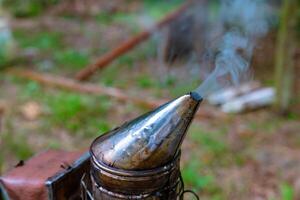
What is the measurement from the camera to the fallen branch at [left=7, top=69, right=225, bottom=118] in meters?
5.60

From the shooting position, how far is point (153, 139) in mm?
1867

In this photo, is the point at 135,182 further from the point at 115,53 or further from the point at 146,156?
the point at 115,53

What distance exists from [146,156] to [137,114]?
372 cm

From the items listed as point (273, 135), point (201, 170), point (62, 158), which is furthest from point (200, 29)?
point (62, 158)

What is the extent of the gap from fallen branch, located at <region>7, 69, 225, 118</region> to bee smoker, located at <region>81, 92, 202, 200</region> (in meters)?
3.63

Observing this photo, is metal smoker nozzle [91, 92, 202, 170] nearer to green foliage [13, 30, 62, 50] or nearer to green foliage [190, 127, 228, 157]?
green foliage [190, 127, 228, 157]

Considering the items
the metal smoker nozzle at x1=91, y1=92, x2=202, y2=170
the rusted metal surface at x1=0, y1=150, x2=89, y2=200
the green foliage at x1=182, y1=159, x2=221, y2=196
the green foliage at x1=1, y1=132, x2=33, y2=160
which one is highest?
the metal smoker nozzle at x1=91, y1=92, x2=202, y2=170

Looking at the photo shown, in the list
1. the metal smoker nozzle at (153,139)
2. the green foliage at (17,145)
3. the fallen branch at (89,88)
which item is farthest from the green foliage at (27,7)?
the metal smoker nozzle at (153,139)

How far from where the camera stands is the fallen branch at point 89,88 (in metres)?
5.60

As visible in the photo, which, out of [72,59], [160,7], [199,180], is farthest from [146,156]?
[160,7]

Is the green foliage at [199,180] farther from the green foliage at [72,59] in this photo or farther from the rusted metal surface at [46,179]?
the green foliage at [72,59]

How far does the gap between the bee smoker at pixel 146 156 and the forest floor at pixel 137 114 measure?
2.26 meters

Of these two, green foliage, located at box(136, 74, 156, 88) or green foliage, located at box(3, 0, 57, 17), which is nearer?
green foliage, located at box(136, 74, 156, 88)

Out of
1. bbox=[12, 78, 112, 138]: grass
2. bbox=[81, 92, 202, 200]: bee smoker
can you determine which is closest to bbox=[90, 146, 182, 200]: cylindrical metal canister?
bbox=[81, 92, 202, 200]: bee smoker
